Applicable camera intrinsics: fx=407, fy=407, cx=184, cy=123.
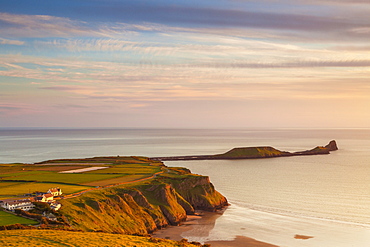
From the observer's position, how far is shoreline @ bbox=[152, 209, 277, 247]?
63938 mm

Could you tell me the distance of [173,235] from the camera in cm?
6819

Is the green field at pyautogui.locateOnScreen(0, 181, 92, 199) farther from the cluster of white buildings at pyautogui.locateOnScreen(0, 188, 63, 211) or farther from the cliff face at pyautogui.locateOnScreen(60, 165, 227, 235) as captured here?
the cluster of white buildings at pyautogui.locateOnScreen(0, 188, 63, 211)

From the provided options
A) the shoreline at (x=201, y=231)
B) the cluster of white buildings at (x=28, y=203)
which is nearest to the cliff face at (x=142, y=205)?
the cluster of white buildings at (x=28, y=203)

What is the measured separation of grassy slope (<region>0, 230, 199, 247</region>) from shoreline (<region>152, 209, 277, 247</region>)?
16033 mm

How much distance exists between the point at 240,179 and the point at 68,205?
7393 cm

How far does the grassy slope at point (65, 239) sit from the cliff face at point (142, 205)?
10877mm

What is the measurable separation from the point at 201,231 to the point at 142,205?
12.3 metres

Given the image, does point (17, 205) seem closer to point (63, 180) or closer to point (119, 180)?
point (63, 180)

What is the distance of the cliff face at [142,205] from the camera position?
62.8 meters

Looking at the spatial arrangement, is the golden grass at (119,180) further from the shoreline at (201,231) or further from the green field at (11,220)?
the green field at (11,220)

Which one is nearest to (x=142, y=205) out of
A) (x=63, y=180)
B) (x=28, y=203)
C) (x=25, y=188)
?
(x=28, y=203)

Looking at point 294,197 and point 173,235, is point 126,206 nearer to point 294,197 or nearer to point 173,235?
point 173,235

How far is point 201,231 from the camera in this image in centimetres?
7162

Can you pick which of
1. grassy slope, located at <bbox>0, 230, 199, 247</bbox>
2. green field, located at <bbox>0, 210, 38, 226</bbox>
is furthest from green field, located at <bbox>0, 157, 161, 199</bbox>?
grassy slope, located at <bbox>0, 230, 199, 247</bbox>
